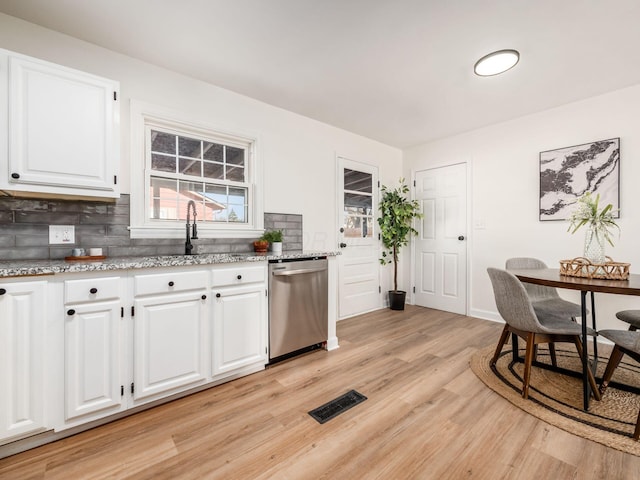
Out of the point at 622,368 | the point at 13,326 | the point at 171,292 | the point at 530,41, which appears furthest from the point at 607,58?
the point at 13,326

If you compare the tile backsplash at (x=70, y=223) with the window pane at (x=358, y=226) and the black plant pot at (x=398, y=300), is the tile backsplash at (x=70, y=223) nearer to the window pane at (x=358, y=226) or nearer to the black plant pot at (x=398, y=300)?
the window pane at (x=358, y=226)

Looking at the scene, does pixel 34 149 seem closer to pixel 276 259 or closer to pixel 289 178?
pixel 276 259

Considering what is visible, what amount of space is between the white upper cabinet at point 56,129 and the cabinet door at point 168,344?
88 cm

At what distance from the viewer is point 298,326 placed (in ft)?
8.23

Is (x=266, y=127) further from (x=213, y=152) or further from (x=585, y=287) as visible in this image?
(x=585, y=287)

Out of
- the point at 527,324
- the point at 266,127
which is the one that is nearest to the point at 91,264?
the point at 266,127

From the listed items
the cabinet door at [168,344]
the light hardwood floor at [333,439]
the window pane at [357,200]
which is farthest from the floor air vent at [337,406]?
the window pane at [357,200]

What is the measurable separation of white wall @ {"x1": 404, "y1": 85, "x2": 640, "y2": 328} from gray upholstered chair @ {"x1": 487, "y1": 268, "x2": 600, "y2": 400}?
1.46 m

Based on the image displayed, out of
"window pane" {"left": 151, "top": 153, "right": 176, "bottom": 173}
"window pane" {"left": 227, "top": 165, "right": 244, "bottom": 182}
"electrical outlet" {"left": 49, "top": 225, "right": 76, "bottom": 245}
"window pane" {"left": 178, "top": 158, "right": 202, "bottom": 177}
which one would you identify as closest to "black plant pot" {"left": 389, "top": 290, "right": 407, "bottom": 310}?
"window pane" {"left": 227, "top": 165, "right": 244, "bottom": 182}

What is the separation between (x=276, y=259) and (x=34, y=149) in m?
1.67

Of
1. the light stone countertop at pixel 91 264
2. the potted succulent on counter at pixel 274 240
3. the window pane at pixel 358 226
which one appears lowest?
the light stone countertop at pixel 91 264

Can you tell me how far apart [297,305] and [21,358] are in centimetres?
171

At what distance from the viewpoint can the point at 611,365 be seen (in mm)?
1819

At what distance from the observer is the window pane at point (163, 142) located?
2445mm
